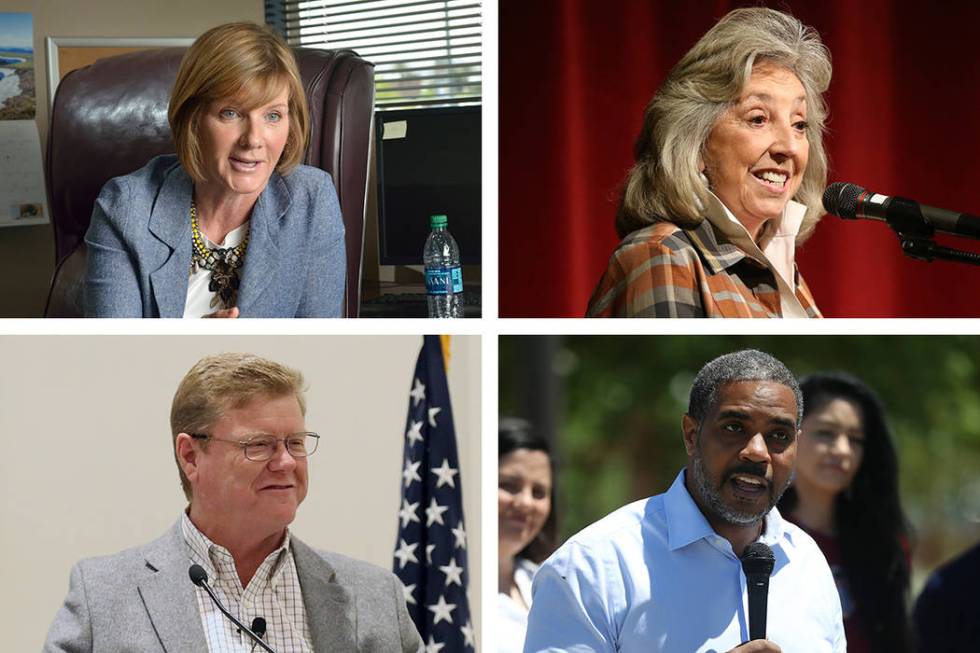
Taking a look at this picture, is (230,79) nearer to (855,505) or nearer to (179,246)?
(179,246)

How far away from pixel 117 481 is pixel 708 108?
1076 millimetres

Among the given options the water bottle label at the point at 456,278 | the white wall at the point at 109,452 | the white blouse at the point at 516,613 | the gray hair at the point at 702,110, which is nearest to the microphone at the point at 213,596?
the white wall at the point at 109,452

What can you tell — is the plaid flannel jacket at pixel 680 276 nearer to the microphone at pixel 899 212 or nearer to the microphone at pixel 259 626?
the microphone at pixel 899 212

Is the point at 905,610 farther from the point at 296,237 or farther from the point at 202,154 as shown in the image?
the point at 202,154

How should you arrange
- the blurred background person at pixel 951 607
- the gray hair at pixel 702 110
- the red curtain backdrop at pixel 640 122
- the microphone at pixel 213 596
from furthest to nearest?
the red curtain backdrop at pixel 640 122 < the blurred background person at pixel 951 607 < the gray hair at pixel 702 110 < the microphone at pixel 213 596

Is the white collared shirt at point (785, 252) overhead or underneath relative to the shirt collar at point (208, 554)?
overhead

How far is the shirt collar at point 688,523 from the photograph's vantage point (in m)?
1.79

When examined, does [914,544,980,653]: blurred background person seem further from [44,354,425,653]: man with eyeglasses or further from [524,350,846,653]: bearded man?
[44,354,425,653]: man with eyeglasses

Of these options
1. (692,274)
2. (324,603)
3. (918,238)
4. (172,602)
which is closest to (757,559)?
(692,274)

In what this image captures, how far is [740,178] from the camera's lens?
177 centimetres

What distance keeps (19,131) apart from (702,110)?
110 centimetres

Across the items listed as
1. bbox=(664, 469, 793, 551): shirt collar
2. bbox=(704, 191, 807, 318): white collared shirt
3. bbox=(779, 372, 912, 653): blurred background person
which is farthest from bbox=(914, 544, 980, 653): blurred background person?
bbox=(704, 191, 807, 318): white collared shirt

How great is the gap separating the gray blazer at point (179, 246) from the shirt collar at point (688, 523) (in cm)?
62

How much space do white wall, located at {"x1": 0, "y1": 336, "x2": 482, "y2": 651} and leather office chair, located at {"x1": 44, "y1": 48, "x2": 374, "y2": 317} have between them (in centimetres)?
9
